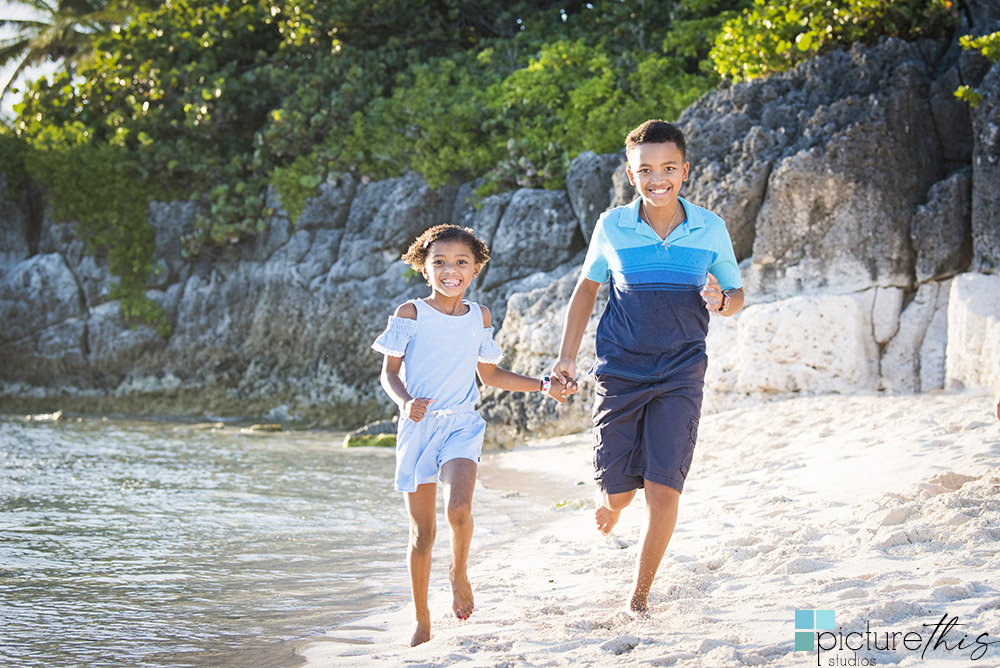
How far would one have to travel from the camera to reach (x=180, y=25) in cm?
1716

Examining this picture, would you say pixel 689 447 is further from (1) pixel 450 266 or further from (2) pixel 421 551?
(1) pixel 450 266

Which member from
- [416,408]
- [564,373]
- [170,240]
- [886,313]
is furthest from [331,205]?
[416,408]

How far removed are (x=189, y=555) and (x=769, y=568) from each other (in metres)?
3.20

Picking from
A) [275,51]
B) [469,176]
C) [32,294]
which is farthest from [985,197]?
[32,294]

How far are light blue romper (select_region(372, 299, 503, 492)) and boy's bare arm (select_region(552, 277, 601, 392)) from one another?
1.18 feet

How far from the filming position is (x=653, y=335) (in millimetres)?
3262

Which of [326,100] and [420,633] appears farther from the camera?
[326,100]

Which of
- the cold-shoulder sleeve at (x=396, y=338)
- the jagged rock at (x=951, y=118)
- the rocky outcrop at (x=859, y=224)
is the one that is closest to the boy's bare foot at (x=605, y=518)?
the cold-shoulder sleeve at (x=396, y=338)

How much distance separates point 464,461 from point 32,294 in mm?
16624

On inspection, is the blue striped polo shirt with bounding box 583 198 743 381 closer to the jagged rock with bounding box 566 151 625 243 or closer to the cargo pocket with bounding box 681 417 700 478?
the cargo pocket with bounding box 681 417 700 478

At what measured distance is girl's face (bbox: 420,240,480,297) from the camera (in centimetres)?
351

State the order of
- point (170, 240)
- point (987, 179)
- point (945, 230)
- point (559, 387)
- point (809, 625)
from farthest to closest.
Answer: point (170, 240) < point (945, 230) < point (987, 179) < point (559, 387) < point (809, 625)

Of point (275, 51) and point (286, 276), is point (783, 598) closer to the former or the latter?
point (286, 276)

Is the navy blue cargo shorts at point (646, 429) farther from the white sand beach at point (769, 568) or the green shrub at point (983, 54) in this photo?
the green shrub at point (983, 54)
